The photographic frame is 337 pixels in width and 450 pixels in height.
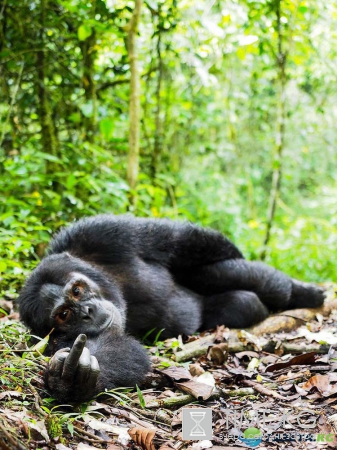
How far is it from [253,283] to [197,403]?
9.58ft

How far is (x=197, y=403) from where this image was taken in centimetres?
328

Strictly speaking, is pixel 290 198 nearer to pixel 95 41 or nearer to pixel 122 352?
pixel 95 41

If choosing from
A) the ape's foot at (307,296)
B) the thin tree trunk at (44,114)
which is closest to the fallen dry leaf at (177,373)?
the ape's foot at (307,296)

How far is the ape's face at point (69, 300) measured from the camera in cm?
423

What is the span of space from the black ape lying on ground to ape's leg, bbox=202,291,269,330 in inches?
0.4

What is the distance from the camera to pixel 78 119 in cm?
742

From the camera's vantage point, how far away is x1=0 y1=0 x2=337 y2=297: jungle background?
260 inches

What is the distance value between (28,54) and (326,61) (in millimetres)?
6273

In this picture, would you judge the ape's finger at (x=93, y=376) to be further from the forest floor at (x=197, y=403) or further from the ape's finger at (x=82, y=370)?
the forest floor at (x=197, y=403)

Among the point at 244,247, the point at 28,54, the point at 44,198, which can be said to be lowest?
the point at 244,247

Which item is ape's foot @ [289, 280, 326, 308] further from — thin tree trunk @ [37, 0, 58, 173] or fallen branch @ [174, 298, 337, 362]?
thin tree trunk @ [37, 0, 58, 173]

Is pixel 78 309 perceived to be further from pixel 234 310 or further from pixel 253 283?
pixel 253 283

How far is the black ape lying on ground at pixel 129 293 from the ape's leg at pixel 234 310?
0.04ft

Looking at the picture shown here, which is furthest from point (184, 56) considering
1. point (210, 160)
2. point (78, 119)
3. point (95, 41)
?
point (210, 160)
